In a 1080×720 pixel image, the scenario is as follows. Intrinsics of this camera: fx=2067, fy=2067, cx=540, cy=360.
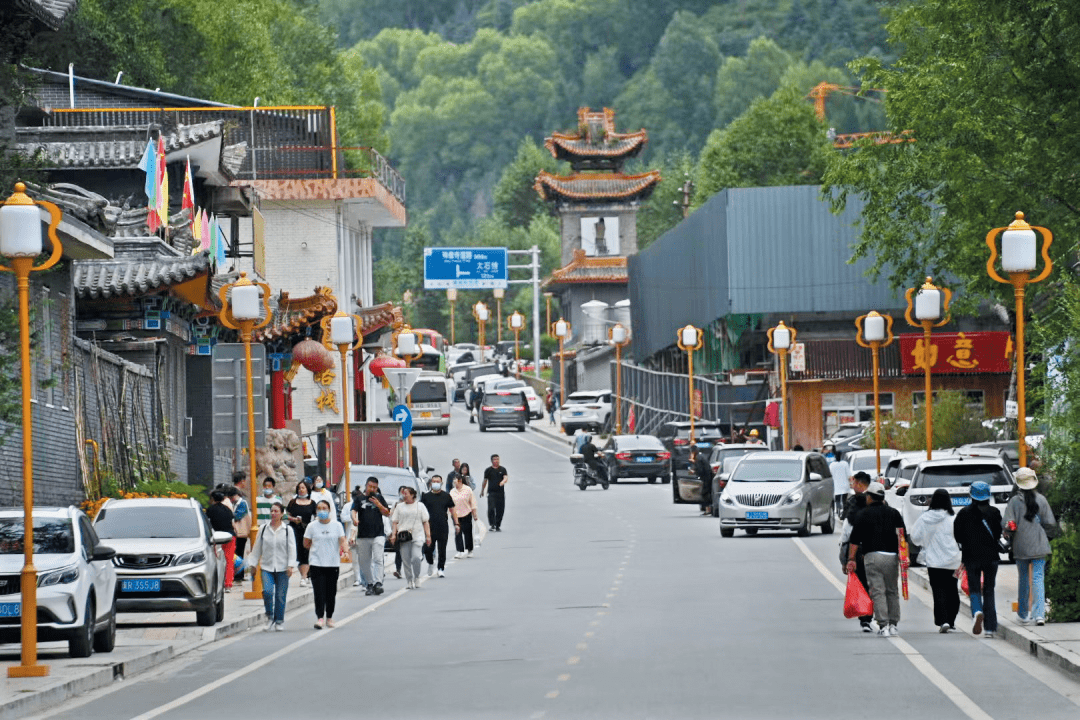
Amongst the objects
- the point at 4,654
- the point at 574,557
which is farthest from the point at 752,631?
the point at 574,557

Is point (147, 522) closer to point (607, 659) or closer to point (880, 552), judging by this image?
point (607, 659)

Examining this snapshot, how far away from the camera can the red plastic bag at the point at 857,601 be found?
20.8 metres

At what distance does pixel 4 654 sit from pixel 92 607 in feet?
4.22

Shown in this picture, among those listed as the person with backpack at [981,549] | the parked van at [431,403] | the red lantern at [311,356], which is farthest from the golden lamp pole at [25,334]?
the parked van at [431,403]

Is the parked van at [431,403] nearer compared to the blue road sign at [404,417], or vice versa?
the blue road sign at [404,417]

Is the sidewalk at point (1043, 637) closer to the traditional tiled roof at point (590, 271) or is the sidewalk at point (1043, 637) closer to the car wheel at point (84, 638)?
the car wheel at point (84, 638)

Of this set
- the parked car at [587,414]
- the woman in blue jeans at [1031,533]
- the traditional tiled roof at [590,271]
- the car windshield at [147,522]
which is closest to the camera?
the woman in blue jeans at [1031,533]

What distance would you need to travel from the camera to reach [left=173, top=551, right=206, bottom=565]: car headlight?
23672 mm

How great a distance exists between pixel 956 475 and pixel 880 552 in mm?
10415

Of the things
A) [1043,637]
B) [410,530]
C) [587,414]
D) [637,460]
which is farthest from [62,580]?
[587,414]

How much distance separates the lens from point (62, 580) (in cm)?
1927

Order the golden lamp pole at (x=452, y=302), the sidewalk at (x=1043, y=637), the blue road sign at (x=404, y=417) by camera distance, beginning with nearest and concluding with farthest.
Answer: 1. the sidewalk at (x=1043, y=637)
2. the blue road sign at (x=404, y=417)
3. the golden lamp pole at (x=452, y=302)

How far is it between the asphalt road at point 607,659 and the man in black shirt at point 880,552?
337 millimetres

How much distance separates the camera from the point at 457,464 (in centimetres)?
4072
